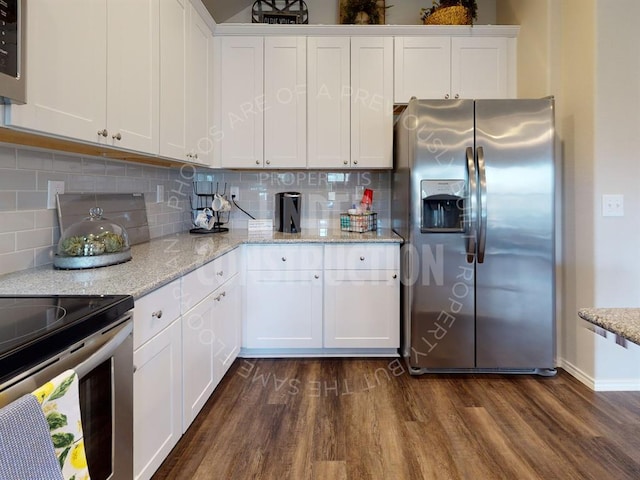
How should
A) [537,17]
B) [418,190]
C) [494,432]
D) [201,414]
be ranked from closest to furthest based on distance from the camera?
[494,432] → [201,414] → [418,190] → [537,17]

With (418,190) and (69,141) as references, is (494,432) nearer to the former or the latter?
(418,190)

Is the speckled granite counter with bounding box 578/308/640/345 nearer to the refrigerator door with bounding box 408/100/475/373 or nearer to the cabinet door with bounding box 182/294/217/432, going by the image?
the refrigerator door with bounding box 408/100/475/373

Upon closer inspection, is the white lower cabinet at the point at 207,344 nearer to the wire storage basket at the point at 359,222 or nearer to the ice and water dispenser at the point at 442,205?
the wire storage basket at the point at 359,222

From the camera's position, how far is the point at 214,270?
2.01m

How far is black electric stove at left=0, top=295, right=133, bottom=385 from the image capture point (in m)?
0.76

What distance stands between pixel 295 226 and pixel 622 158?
2161 mm

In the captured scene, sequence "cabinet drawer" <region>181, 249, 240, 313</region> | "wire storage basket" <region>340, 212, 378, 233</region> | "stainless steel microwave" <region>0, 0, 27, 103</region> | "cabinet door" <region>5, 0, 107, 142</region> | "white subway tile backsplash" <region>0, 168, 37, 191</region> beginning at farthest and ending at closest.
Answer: "wire storage basket" <region>340, 212, 378, 233</region> < "cabinet drawer" <region>181, 249, 240, 313</region> < "white subway tile backsplash" <region>0, 168, 37, 191</region> < "cabinet door" <region>5, 0, 107, 142</region> < "stainless steel microwave" <region>0, 0, 27, 103</region>

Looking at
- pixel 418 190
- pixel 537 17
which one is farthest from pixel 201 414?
pixel 537 17

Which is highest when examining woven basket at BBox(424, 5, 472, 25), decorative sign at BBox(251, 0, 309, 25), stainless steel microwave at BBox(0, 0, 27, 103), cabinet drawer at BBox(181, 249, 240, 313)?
decorative sign at BBox(251, 0, 309, 25)

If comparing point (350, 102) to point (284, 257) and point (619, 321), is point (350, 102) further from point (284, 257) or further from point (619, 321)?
point (619, 321)

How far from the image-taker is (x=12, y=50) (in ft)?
3.34

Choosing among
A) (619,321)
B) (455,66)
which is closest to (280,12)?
(455,66)

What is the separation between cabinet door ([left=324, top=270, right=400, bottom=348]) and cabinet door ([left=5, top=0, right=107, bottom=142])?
1.70 metres

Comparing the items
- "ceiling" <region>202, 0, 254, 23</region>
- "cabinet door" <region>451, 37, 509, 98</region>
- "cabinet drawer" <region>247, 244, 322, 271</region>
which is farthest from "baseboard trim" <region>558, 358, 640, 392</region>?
"ceiling" <region>202, 0, 254, 23</region>
